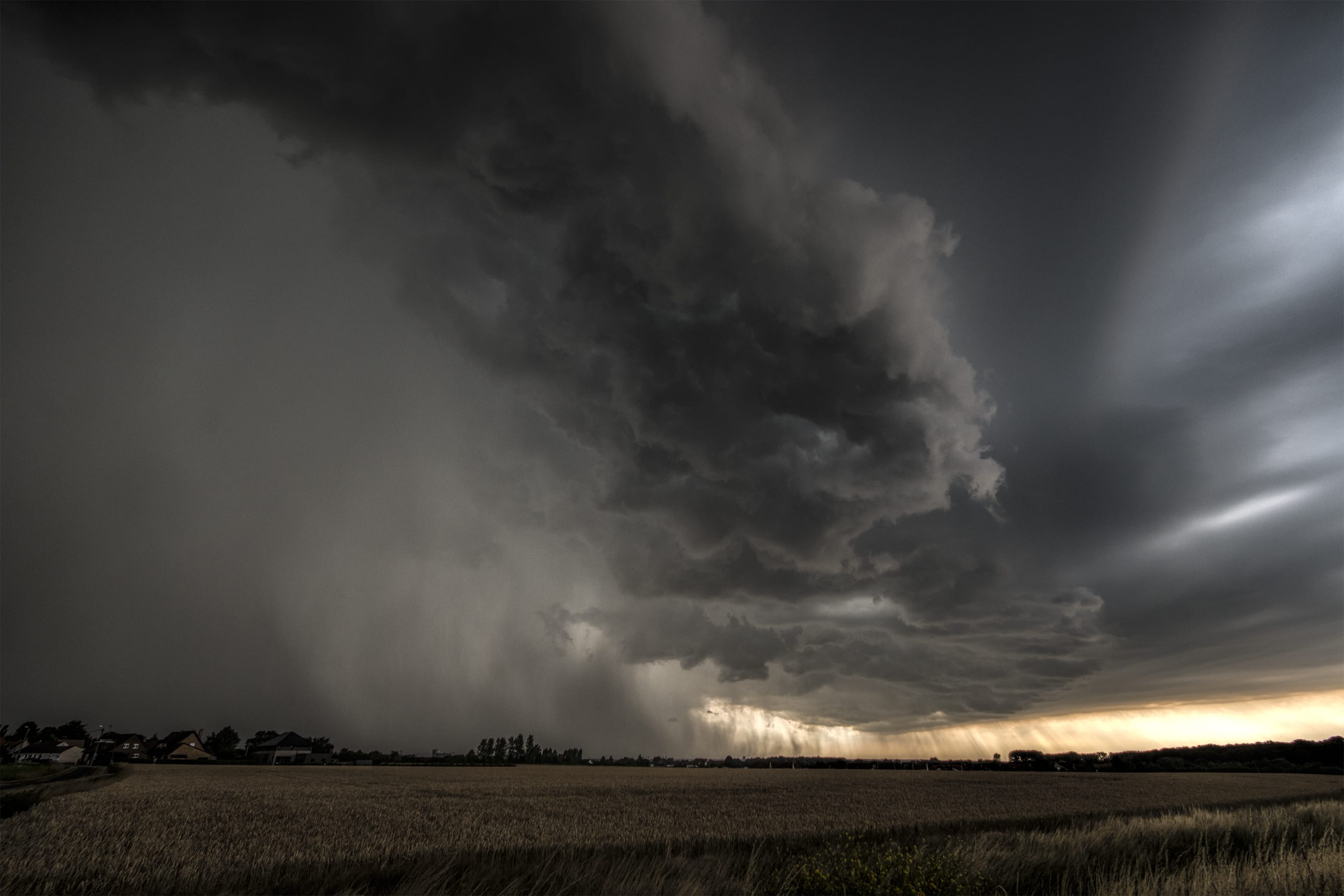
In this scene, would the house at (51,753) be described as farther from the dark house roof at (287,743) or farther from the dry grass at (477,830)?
the dry grass at (477,830)

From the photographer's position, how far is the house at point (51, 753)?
12431 centimetres

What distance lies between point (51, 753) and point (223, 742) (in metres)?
41.8

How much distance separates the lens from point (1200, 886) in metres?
10.4

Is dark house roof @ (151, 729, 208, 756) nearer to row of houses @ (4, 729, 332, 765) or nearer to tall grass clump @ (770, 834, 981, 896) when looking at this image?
row of houses @ (4, 729, 332, 765)

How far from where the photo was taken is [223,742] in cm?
16850

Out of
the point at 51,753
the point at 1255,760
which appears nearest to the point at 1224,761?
the point at 1255,760

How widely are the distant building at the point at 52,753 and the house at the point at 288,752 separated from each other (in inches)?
1437

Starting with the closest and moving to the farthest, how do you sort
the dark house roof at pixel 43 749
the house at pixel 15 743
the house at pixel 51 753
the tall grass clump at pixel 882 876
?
1. the tall grass clump at pixel 882 876
2. the house at pixel 15 743
3. the house at pixel 51 753
4. the dark house roof at pixel 43 749

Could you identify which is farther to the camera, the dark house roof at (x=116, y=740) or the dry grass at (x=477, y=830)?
the dark house roof at (x=116, y=740)

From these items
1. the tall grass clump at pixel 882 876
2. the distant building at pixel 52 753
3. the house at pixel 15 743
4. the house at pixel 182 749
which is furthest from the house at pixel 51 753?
the tall grass clump at pixel 882 876

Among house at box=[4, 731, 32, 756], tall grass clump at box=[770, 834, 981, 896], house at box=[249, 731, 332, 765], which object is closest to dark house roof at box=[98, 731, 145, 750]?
house at box=[4, 731, 32, 756]

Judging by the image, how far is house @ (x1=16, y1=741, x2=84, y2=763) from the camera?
4894 inches

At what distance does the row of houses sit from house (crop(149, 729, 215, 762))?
0.14 metres

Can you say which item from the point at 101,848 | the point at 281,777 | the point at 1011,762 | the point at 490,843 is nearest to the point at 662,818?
the point at 490,843
